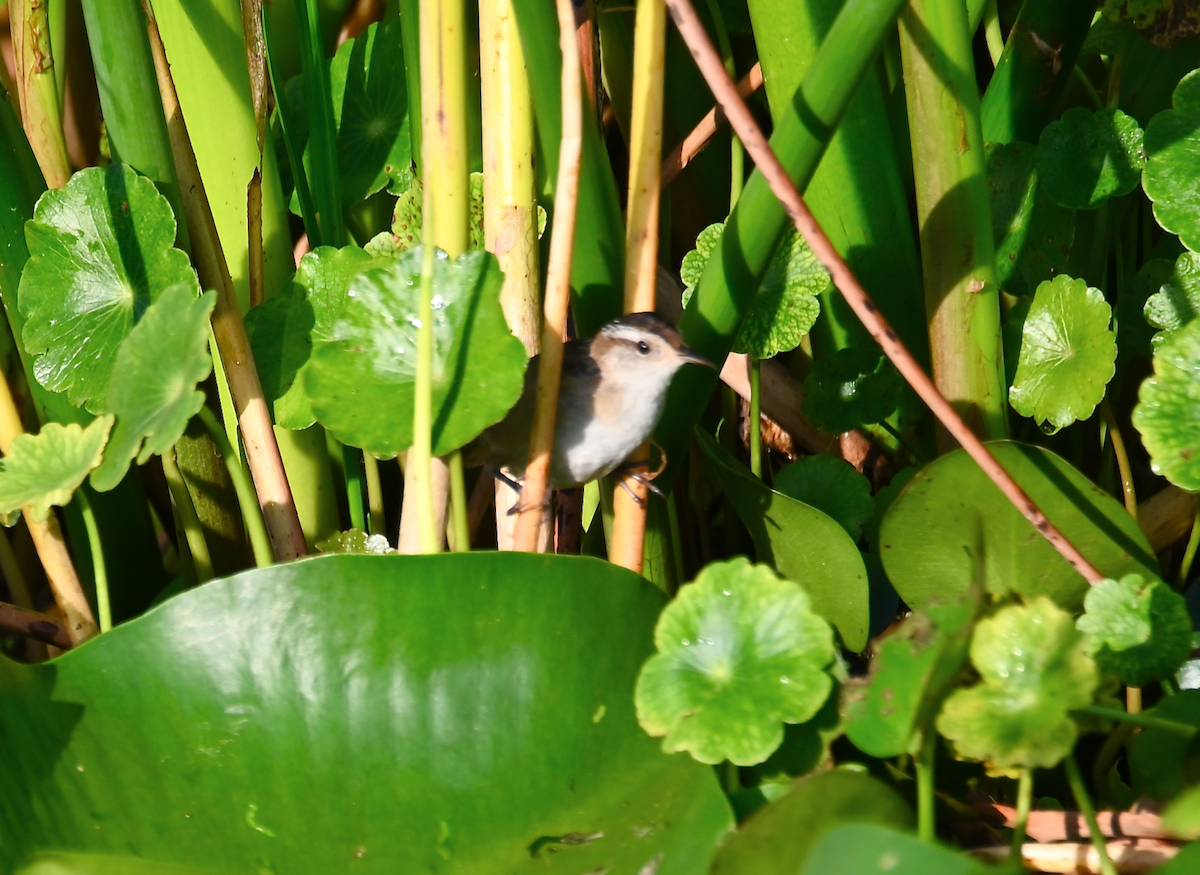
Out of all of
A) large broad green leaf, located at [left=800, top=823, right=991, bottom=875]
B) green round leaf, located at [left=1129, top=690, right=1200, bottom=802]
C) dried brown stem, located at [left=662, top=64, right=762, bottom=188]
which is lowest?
green round leaf, located at [left=1129, top=690, right=1200, bottom=802]

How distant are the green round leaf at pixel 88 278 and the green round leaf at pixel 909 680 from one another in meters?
0.70

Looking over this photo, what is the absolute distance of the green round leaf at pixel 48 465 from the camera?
0.88 m

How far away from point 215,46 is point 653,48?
51 cm

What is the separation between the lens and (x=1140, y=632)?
770mm

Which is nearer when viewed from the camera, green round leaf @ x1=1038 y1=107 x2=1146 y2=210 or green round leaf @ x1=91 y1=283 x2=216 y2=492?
green round leaf @ x1=91 y1=283 x2=216 y2=492

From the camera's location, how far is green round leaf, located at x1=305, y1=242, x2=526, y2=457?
0.80 meters

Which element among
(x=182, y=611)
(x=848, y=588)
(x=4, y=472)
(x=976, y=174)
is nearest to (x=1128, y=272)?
(x=976, y=174)

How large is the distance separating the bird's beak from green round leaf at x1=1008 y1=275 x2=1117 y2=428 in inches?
13.3

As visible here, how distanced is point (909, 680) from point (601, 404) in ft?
1.98

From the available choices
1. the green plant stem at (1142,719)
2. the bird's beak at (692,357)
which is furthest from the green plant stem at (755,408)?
the green plant stem at (1142,719)

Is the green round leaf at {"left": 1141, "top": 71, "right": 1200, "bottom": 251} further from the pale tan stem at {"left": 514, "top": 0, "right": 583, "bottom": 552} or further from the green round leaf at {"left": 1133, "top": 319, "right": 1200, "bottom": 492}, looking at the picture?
the pale tan stem at {"left": 514, "top": 0, "right": 583, "bottom": 552}

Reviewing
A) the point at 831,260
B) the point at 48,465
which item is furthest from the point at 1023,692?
the point at 48,465

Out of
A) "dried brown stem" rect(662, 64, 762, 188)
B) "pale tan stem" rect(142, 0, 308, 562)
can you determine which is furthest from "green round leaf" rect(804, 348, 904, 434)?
"pale tan stem" rect(142, 0, 308, 562)

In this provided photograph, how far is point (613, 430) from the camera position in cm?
112
